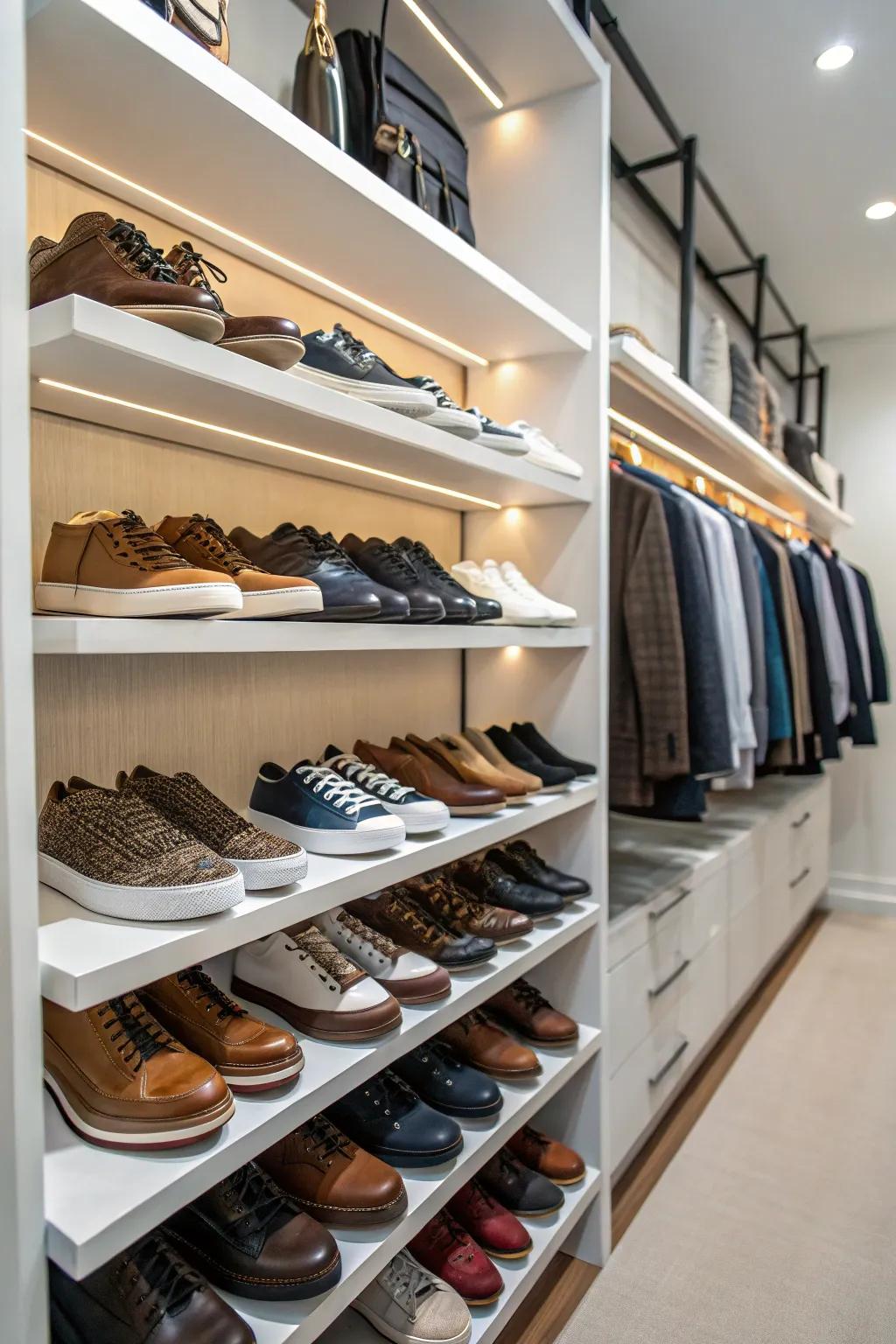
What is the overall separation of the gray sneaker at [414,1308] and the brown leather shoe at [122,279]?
4.16ft

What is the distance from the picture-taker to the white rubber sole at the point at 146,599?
2.78 feet

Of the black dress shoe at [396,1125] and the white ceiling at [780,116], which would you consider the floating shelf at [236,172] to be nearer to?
the white ceiling at [780,116]

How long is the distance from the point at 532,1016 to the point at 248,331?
1265 mm

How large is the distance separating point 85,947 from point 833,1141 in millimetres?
2111

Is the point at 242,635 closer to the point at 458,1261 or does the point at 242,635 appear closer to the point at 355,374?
the point at 355,374

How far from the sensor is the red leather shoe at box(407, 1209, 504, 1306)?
1.33m

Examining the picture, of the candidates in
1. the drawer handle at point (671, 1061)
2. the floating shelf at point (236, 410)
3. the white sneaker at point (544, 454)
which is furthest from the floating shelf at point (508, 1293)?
the white sneaker at point (544, 454)

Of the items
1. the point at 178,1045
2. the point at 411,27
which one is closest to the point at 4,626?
the point at 178,1045

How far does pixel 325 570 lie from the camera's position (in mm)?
1104

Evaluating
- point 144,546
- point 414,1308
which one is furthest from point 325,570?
point 414,1308

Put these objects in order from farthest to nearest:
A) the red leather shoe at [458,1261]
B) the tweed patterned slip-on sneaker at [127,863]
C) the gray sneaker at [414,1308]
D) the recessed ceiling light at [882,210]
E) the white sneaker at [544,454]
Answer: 1. the recessed ceiling light at [882,210]
2. the white sneaker at [544,454]
3. the red leather shoe at [458,1261]
4. the gray sneaker at [414,1308]
5. the tweed patterned slip-on sneaker at [127,863]

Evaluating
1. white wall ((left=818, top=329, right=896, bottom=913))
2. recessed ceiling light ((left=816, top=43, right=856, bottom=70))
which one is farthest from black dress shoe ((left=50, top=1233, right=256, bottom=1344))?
white wall ((left=818, top=329, right=896, bottom=913))

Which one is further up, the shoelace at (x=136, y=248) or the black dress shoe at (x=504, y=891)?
the shoelace at (x=136, y=248)

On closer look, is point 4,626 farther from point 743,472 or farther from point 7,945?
point 743,472
